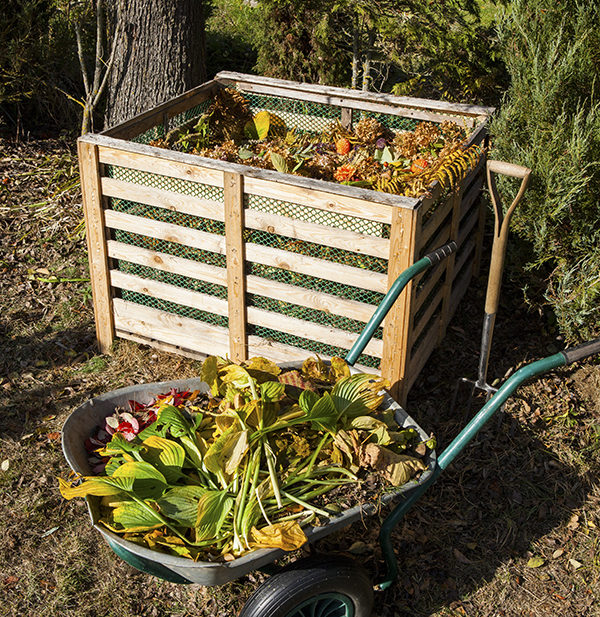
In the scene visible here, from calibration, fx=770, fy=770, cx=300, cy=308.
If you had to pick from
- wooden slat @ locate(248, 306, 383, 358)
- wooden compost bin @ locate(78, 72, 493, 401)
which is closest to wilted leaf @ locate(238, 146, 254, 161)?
wooden compost bin @ locate(78, 72, 493, 401)

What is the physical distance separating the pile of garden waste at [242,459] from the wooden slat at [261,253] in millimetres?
732

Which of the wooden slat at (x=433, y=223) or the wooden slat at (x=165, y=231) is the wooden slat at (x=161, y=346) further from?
the wooden slat at (x=433, y=223)

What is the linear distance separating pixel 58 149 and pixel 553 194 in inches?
174

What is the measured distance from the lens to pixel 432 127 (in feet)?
15.4

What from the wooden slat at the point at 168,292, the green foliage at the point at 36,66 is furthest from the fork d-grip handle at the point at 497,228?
the green foliage at the point at 36,66

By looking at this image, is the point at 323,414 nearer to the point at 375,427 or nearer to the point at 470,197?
the point at 375,427

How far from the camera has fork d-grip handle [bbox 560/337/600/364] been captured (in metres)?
2.74

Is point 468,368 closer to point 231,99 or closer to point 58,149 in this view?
point 231,99

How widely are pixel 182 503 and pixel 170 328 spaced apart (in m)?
2.05

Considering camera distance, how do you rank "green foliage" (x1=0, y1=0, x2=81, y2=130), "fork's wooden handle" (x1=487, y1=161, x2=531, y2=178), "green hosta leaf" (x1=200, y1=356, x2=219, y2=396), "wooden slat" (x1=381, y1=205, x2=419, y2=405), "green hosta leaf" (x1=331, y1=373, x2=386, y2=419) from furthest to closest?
"green foliage" (x1=0, y1=0, x2=81, y2=130) < "wooden slat" (x1=381, y1=205, x2=419, y2=405) < "fork's wooden handle" (x1=487, y1=161, x2=531, y2=178) < "green hosta leaf" (x1=200, y1=356, x2=219, y2=396) < "green hosta leaf" (x1=331, y1=373, x2=386, y2=419)

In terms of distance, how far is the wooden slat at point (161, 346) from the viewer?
15.1 feet

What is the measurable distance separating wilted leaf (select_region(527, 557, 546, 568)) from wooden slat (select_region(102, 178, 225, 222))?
2.23 metres

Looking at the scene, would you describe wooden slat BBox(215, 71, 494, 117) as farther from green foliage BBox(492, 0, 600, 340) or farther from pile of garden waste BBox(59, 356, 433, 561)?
pile of garden waste BBox(59, 356, 433, 561)

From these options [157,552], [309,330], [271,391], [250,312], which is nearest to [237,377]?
[271,391]
